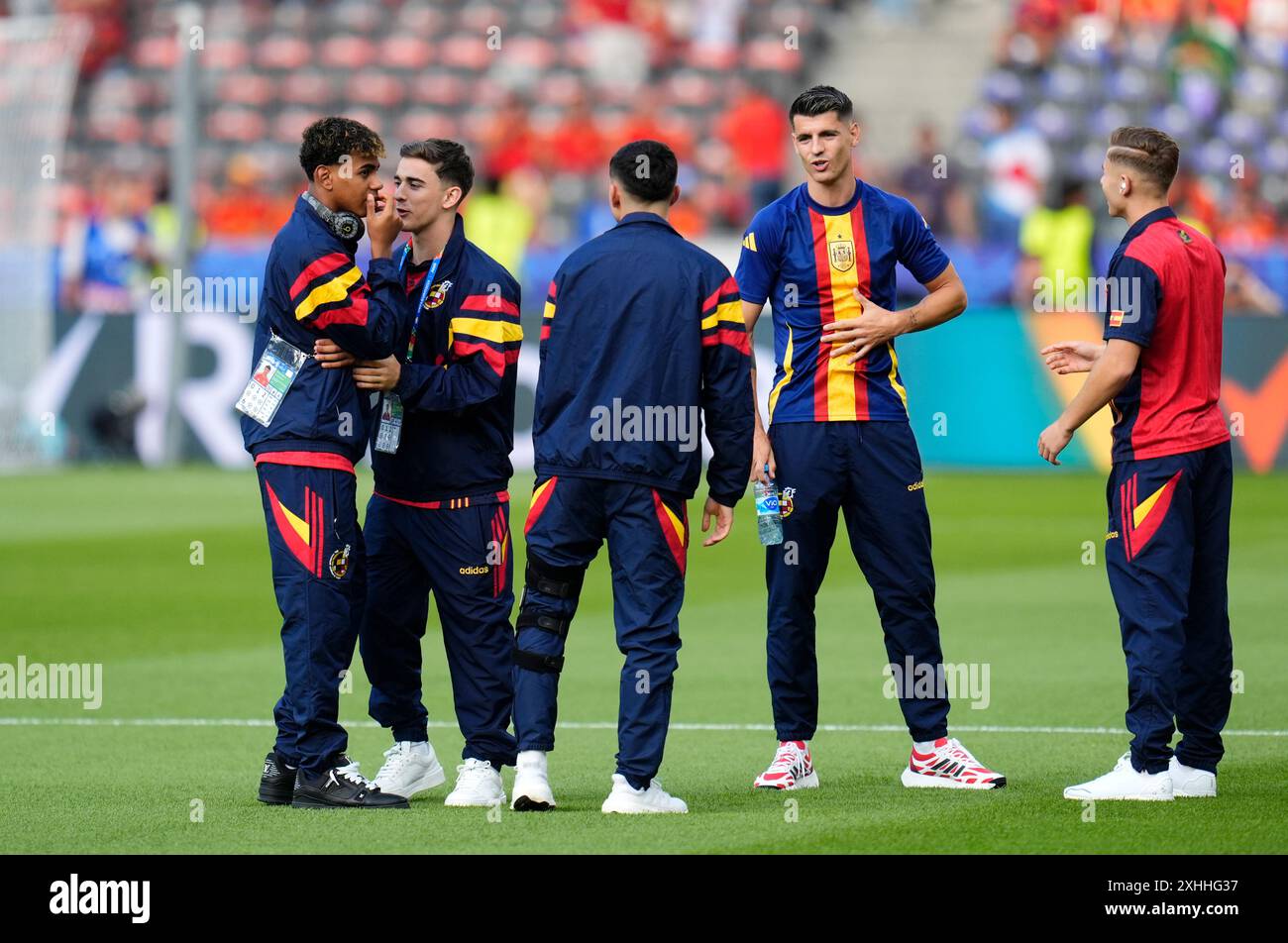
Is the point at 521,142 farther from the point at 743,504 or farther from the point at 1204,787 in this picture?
the point at 1204,787

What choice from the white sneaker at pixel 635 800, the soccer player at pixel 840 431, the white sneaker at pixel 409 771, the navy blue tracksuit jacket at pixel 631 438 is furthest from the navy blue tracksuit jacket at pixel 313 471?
Answer: the soccer player at pixel 840 431

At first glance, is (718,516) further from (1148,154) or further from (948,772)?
(1148,154)

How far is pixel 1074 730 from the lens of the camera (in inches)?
344

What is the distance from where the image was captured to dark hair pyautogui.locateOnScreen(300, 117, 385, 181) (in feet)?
22.6

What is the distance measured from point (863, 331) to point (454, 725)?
285 cm

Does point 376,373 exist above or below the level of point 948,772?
above

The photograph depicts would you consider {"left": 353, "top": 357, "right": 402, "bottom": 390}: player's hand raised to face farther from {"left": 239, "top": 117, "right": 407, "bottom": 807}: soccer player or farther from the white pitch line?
the white pitch line

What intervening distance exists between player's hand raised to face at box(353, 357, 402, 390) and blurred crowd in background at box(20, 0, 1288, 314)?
15.1m

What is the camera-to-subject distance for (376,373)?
695 centimetres

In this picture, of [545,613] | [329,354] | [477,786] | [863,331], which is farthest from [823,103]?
[477,786]

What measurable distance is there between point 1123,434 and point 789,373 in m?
1.19

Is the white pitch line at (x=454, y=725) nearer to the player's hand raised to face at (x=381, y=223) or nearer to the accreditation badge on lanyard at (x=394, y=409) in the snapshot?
the accreditation badge on lanyard at (x=394, y=409)

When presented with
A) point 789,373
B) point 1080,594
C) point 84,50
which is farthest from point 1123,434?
point 84,50

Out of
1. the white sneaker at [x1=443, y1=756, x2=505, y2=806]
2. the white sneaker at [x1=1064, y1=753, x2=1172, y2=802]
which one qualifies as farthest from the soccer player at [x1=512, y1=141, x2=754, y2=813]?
the white sneaker at [x1=1064, y1=753, x2=1172, y2=802]
